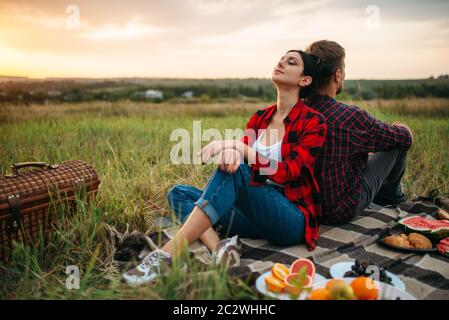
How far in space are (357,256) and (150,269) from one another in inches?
56.9

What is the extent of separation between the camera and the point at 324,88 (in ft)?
10.2

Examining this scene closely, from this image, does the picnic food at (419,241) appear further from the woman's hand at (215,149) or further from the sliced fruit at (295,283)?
the woman's hand at (215,149)

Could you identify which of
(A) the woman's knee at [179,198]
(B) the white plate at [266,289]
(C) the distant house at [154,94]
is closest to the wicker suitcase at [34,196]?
(A) the woman's knee at [179,198]

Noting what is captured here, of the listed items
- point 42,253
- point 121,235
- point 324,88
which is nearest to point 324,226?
point 324,88

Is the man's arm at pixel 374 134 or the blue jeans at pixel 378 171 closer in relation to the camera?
the man's arm at pixel 374 134

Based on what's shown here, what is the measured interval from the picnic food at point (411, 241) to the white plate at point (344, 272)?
0.47m

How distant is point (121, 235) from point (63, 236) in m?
0.44

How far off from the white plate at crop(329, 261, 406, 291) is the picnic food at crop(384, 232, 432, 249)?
0.47 meters

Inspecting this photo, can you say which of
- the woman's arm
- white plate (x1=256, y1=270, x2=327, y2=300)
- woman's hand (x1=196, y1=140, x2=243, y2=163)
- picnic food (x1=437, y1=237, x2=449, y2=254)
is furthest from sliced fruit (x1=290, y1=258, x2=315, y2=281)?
picnic food (x1=437, y1=237, x2=449, y2=254)

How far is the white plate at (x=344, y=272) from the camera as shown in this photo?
245 cm

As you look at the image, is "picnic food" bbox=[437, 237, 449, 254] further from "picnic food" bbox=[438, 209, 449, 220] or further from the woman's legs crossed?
the woman's legs crossed

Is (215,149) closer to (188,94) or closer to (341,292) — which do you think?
(341,292)
